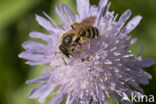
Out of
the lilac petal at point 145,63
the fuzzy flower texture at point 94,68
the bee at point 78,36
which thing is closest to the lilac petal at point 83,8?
the fuzzy flower texture at point 94,68

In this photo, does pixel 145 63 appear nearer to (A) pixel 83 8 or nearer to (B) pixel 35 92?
(A) pixel 83 8

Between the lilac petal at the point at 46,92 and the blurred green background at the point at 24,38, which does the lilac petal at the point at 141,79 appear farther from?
the lilac petal at the point at 46,92

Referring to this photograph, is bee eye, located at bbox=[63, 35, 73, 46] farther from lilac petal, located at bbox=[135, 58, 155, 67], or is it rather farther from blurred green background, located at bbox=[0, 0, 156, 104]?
blurred green background, located at bbox=[0, 0, 156, 104]

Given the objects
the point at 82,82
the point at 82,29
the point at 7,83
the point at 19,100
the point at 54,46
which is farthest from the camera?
the point at 7,83

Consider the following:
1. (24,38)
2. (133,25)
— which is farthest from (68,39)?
(24,38)

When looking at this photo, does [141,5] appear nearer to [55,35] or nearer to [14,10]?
[55,35]

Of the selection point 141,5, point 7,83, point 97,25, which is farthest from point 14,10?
point 141,5

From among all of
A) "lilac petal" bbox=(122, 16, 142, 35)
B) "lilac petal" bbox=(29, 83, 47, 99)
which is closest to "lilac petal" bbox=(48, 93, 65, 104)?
"lilac petal" bbox=(29, 83, 47, 99)
